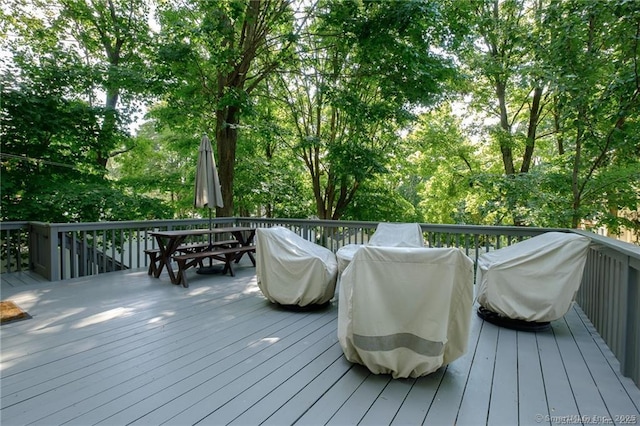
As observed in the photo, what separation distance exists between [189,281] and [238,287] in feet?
2.64

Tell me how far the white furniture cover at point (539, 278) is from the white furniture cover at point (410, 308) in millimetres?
1145

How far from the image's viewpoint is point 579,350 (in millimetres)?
2701

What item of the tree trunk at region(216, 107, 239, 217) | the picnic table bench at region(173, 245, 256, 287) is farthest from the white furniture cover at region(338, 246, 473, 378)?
the tree trunk at region(216, 107, 239, 217)

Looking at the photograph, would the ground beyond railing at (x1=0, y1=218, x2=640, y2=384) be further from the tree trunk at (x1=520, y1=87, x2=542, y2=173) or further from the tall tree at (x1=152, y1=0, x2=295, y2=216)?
the tree trunk at (x1=520, y1=87, x2=542, y2=173)

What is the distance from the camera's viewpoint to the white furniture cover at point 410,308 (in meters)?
2.16

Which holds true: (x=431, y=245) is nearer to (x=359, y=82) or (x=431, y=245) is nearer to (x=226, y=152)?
(x=226, y=152)

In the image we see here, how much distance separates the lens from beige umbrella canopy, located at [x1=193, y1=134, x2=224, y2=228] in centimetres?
516

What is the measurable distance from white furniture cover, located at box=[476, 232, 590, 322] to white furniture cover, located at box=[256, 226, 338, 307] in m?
1.58

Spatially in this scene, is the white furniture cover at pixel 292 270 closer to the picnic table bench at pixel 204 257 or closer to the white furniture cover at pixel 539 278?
the picnic table bench at pixel 204 257

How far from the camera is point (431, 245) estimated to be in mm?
5246

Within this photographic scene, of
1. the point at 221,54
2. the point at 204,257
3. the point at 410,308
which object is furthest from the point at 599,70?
the point at 204,257

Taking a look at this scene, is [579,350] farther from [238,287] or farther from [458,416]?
[238,287]

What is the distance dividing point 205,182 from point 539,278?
439 centimetres

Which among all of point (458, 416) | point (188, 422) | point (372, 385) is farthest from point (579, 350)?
point (188, 422)
